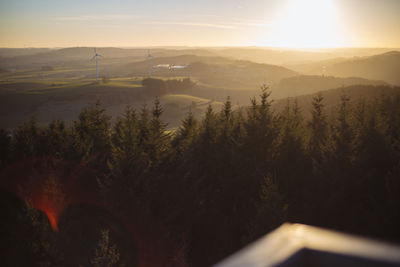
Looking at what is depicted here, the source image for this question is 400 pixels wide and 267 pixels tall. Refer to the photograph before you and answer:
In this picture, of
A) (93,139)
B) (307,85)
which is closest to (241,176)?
(93,139)

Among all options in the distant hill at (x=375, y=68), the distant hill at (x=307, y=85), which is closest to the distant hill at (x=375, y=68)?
the distant hill at (x=375, y=68)

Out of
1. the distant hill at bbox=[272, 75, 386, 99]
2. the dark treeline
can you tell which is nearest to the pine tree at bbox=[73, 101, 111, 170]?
the dark treeline

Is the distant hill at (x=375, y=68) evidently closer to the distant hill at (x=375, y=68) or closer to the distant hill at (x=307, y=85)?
the distant hill at (x=375, y=68)

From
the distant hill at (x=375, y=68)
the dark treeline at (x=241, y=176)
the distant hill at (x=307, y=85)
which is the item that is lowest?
the dark treeline at (x=241, y=176)

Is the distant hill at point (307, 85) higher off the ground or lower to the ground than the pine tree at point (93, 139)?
higher

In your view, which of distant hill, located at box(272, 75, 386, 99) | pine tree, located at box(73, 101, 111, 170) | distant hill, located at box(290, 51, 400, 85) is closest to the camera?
pine tree, located at box(73, 101, 111, 170)

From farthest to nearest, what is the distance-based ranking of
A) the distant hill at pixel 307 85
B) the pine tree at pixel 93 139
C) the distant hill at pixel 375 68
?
the distant hill at pixel 375 68, the distant hill at pixel 307 85, the pine tree at pixel 93 139

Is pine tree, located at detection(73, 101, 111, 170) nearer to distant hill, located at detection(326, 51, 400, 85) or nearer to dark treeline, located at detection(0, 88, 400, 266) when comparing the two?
dark treeline, located at detection(0, 88, 400, 266)

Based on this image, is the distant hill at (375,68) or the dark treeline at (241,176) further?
the distant hill at (375,68)

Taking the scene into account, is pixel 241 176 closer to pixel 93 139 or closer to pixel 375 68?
pixel 93 139
